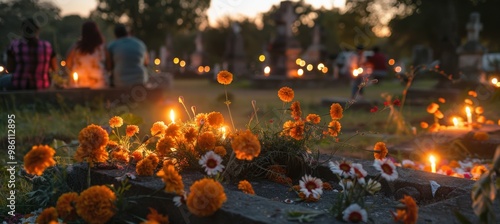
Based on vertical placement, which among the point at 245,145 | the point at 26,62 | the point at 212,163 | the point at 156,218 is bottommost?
the point at 156,218

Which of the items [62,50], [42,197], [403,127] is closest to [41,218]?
[42,197]

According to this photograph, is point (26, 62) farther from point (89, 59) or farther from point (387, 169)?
point (387, 169)

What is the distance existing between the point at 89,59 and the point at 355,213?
7.79 meters

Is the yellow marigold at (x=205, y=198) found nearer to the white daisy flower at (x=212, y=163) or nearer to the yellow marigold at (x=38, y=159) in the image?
the white daisy flower at (x=212, y=163)

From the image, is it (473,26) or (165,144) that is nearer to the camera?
(165,144)

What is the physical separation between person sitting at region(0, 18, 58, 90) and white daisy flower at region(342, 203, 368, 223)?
6.83 meters

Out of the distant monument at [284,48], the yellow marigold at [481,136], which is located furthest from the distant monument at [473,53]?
the yellow marigold at [481,136]

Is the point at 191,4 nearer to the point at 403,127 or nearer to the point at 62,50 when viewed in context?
the point at 62,50

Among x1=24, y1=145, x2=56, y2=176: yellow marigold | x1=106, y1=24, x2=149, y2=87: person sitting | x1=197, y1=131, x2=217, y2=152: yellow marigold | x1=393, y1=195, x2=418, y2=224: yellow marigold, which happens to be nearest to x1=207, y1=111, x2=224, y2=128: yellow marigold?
x1=197, y1=131, x2=217, y2=152: yellow marigold

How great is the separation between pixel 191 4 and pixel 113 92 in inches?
1128

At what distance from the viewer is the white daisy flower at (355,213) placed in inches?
91.0

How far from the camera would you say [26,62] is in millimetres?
8102

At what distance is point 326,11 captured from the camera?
192 feet

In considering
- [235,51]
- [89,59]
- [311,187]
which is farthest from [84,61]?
[235,51]
